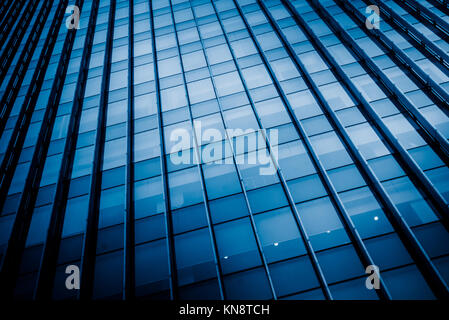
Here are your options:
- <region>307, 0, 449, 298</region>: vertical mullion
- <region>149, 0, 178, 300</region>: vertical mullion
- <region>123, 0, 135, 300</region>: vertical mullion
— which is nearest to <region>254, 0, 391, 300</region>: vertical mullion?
<region>307, 0, 449, 298</region>: vertical mullion

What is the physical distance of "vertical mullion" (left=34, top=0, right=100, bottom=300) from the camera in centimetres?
971

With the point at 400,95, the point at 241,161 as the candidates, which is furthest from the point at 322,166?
the point at 400,95

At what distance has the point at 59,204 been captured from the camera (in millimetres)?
12039

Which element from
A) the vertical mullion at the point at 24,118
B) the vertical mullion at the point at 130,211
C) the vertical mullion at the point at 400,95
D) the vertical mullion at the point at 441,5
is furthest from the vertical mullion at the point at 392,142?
the vertical mullion at the point at 24,118

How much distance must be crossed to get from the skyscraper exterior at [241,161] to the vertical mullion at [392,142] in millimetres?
71

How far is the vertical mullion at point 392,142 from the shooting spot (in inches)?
382

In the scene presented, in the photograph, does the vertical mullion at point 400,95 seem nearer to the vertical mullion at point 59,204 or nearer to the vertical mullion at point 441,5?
the vertical mullion at point 441,5

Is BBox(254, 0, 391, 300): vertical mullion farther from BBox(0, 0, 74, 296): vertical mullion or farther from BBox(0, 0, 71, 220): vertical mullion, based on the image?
BBox(0, 0, 71, 220): vertical mullion

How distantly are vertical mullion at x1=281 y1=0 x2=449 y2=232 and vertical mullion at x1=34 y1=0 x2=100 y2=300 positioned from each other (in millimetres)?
14304

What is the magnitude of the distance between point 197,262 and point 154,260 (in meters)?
1.65

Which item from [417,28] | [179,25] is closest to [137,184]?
[179,25]

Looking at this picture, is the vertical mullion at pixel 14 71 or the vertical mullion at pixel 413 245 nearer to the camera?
the vertical mullion at pixel 413 245

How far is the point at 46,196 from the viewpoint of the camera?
41.3ft

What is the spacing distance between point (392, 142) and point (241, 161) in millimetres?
6579
